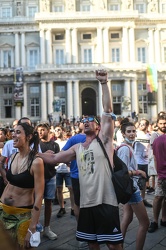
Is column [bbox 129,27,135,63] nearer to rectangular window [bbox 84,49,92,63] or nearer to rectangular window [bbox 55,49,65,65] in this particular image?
rectangular window [bbox 84,49,92,63]

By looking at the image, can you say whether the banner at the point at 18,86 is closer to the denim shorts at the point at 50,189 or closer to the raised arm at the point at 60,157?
the denim shorts at the point at 50,189

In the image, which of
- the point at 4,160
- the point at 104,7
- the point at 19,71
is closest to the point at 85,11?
the point at 104,7

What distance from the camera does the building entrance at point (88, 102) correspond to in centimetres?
3762

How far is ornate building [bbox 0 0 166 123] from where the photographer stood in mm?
34750

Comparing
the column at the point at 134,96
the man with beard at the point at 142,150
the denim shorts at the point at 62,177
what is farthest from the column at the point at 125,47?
the denim shorts at the point at 62,177

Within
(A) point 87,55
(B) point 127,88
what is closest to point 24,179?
(B) point 127,88

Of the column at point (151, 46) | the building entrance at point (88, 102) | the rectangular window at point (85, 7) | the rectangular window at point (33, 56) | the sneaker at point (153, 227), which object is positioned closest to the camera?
the sneaker at point (153, 227)

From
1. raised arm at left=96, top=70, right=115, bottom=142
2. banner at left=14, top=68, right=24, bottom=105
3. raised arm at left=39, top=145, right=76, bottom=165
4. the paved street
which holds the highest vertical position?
banner at left=14, top=68, right=24, bottom=105

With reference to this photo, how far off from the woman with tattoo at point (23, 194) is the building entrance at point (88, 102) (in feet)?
113

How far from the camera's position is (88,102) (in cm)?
3850

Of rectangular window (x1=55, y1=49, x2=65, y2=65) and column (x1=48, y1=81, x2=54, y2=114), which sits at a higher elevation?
rectangular window (x1=55, y1=49, x2=65, y2=65)

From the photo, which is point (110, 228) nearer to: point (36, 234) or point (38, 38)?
point (36, 234)

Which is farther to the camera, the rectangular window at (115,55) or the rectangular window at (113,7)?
the rectangular window at (113,7)

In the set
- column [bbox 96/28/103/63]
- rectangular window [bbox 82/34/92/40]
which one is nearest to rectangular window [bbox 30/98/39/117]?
column [bbox 96/28/103/63]
